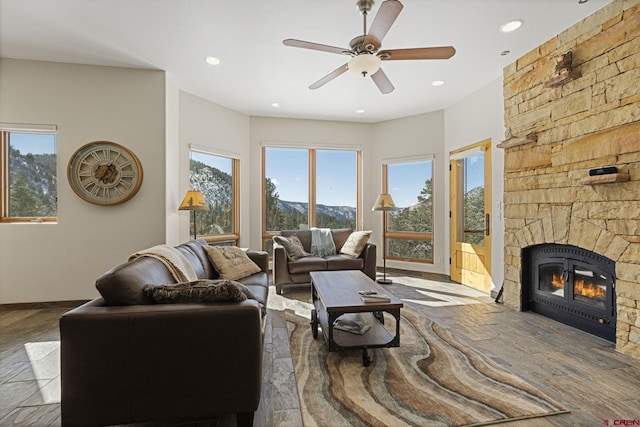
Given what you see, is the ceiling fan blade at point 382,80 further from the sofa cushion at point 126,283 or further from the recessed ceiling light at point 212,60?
the sofa cushion at point 126,283

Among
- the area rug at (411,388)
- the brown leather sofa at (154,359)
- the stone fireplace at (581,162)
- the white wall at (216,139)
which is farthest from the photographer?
the white wall at (216,139)

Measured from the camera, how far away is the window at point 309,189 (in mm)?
6176

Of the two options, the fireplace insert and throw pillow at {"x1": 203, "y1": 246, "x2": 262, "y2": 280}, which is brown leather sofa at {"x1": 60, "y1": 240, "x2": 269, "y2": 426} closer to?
throw pillow at {"x1": 203, "y1": 246, "x2": 262, "y2": 280}

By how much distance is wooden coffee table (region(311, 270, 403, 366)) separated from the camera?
7.84ft

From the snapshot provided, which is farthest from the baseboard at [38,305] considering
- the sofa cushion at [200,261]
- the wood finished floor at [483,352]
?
the sofa cushion at [200,261]

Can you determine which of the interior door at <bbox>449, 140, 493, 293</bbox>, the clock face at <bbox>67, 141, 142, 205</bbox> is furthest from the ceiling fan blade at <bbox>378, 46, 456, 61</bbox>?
the clock face at <bbox>67, 141, 142, 205</bbox>

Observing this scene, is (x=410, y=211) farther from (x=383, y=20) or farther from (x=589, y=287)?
(x=383, y=20)

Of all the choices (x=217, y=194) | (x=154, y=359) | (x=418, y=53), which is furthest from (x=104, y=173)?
(x=418, y=53)

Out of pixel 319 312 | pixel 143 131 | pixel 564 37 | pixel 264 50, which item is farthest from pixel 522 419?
pixel 143 131

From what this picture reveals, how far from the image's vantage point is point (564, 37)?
126 inches

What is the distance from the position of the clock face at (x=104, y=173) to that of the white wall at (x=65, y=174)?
9cm

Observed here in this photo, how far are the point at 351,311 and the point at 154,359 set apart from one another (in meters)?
1.33

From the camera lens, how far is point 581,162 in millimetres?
3039

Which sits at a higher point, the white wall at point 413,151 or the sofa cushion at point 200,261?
the white wall at point 413,151
